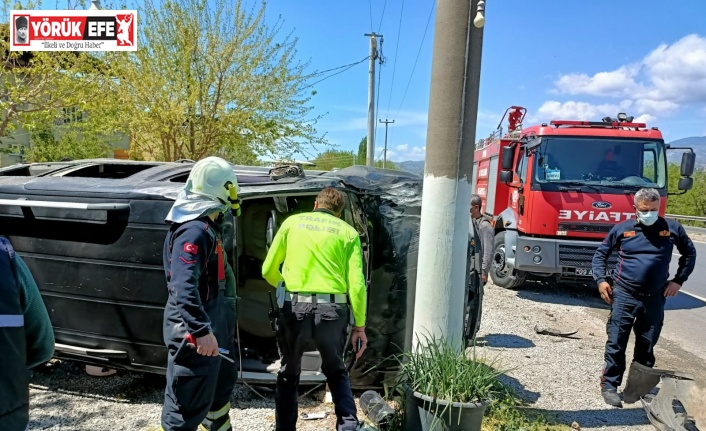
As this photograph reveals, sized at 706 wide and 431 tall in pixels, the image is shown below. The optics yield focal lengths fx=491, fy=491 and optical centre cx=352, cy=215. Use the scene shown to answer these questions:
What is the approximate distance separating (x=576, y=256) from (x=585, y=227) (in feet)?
1.56

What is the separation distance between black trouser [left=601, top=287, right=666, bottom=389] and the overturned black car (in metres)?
1.86

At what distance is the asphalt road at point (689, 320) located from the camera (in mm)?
6251

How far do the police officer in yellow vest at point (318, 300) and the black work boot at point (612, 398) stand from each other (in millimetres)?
2355

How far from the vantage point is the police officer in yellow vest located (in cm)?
304

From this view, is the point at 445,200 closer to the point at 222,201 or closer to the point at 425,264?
the point at 425,264

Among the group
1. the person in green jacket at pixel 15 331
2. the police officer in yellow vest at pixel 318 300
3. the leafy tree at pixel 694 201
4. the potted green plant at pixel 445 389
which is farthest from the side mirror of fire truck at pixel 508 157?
the leafy tree at pixel 694 201

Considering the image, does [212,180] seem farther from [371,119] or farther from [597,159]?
[371,119]

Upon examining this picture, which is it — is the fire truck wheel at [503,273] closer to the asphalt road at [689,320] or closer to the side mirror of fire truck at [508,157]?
the side mirror of fire truck at [508,157]

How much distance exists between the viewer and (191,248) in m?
2.49

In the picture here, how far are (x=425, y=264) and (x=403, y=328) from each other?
0.73 meters

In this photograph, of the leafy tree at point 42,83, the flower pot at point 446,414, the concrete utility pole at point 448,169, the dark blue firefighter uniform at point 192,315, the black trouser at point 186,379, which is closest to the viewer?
the dark blue firefighter uniform at point 192,315

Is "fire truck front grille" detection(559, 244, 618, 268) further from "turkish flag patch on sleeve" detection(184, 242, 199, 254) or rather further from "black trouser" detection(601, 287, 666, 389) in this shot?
"turkish flag patch on sleeve" detection(184, 242, 199, 254)

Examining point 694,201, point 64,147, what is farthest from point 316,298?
point 694,201

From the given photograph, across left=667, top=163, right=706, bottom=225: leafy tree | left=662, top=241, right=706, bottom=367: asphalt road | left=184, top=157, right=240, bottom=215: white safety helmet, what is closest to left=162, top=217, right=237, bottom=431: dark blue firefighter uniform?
left=184, top=157, right=240, bottom=215: white safety helmet
